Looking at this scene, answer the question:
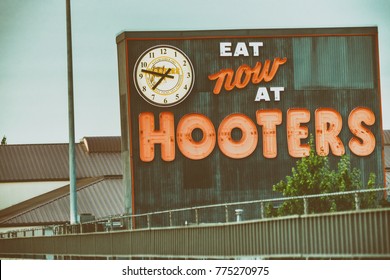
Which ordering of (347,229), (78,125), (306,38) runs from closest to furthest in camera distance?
1. (347,229)
2. (78,125)
3. (306,38)

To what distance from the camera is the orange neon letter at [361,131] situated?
3303cm

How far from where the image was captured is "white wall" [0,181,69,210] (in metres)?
47.5

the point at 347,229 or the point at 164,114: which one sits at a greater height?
the point at 164,114

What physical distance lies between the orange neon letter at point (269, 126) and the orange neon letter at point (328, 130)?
4.11ft

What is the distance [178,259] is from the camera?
72.8 ft

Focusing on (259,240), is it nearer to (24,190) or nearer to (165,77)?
(165,77)

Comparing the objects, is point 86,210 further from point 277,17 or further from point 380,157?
point 277,17

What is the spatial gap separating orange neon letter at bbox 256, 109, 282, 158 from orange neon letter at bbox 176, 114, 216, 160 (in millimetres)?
1573

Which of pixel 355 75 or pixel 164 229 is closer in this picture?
pixel 164 229

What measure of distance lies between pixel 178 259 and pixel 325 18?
8453mm

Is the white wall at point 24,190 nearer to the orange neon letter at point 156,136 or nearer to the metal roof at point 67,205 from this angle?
the metal roof at point 67,205

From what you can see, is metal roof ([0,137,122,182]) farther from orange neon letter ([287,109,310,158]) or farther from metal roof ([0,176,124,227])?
orange neon letter ([287,109,310,158])

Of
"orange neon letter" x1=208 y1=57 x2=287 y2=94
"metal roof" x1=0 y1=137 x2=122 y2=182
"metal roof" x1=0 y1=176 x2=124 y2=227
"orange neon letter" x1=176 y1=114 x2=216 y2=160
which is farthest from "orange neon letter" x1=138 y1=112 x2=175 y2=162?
"metal roof" x1=0 y1=176 x2=124 y2=227
